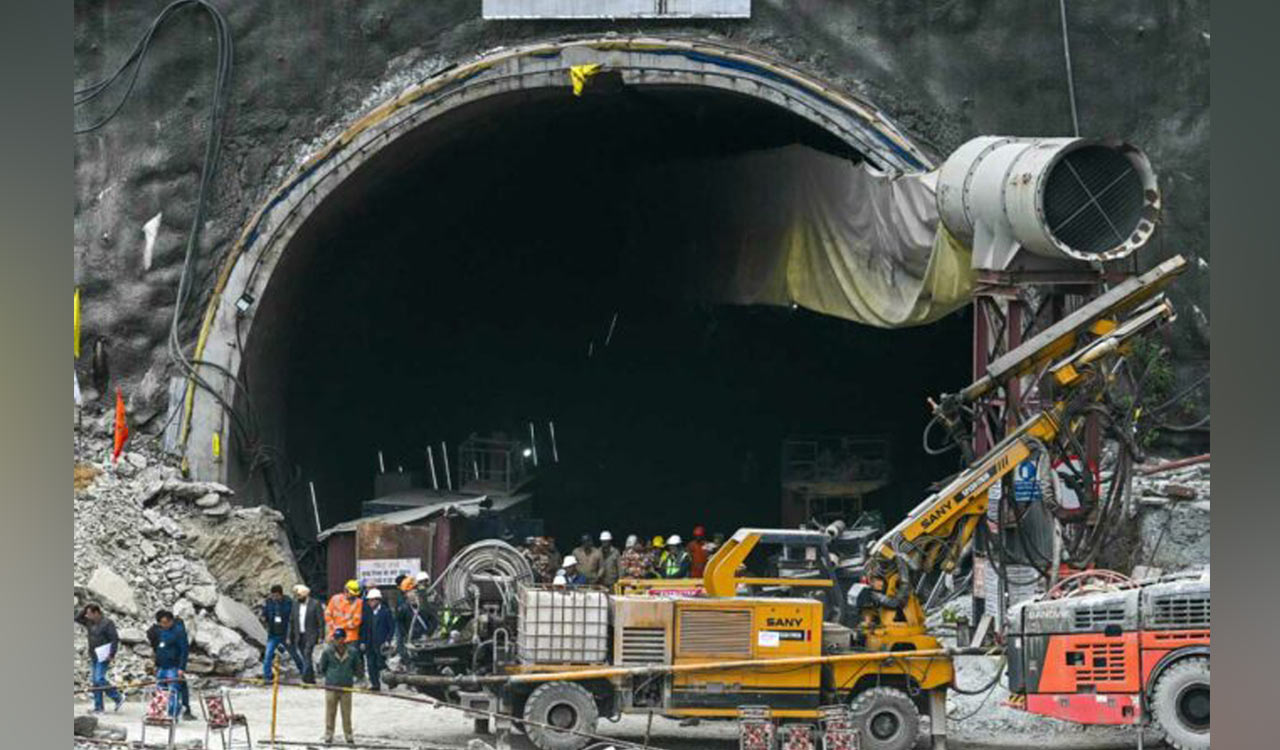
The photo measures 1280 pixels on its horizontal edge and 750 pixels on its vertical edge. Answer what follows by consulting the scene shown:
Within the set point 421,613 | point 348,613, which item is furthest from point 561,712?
point 421,613

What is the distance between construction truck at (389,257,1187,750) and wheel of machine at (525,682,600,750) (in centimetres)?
1

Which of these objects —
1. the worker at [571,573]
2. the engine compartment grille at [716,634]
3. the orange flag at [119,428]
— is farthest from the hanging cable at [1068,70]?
the orange flag at [119,428]

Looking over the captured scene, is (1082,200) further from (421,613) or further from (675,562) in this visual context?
(421,613)

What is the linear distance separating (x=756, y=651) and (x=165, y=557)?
26.7 feet

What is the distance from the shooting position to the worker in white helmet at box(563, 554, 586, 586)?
29.6 m

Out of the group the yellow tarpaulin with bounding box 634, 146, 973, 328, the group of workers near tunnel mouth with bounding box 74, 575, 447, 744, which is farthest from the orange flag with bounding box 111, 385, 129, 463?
the yellow tarpaulin with bounding box 634, 146, 973, 328

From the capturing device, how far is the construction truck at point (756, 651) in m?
24.6

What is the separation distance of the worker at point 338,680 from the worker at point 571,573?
4.42 meters

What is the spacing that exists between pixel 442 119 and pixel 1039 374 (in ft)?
29.2

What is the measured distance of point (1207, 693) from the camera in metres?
24.0

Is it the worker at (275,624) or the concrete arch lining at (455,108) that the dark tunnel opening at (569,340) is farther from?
the worker at (275,624)

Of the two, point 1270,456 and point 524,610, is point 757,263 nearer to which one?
Answer: point 524,610

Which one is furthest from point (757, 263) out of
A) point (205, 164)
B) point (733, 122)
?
point (205, 164)

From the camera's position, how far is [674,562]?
30.6 m
